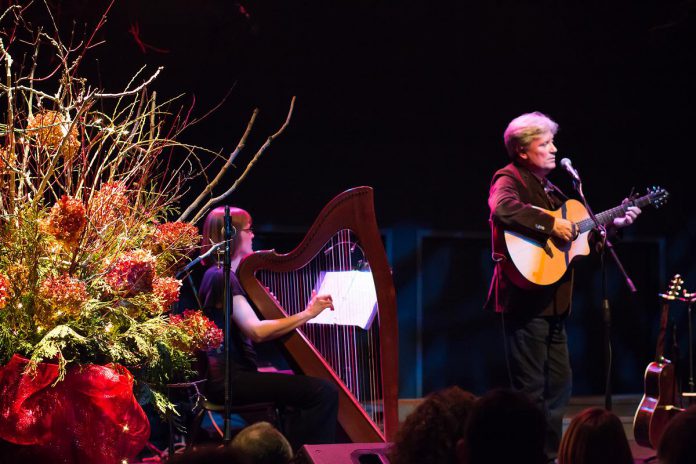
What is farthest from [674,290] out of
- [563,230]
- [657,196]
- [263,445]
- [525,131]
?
[263,445]

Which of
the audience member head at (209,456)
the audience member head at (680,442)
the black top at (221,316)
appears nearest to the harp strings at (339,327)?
the black top at (221,316)

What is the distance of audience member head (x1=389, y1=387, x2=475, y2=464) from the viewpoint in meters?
1.86

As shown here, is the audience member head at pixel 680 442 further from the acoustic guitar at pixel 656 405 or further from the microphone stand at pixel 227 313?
the acoustic guitar at pixel 656 405

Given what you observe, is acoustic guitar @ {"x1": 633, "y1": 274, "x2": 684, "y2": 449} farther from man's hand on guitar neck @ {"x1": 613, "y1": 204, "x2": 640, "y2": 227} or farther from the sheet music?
the sheet music

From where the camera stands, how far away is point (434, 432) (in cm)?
188

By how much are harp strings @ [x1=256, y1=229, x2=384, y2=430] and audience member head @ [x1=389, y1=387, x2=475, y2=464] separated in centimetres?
197

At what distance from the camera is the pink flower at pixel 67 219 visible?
7.16 ft

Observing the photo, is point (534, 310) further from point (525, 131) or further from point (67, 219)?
point (67, 219)

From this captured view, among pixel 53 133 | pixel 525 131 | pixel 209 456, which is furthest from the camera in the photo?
pixel 525 131

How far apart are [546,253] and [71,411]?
2.58 m

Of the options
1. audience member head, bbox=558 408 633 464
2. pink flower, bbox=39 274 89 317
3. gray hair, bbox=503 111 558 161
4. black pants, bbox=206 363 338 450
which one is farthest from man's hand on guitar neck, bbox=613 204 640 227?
pink flower, bbox=39 274 89 317

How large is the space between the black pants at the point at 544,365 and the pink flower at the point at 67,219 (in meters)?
2.47

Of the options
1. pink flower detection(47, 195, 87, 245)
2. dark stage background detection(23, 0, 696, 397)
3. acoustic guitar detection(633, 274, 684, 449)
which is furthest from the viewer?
dark stage background detection(23, 0, 696, 397)

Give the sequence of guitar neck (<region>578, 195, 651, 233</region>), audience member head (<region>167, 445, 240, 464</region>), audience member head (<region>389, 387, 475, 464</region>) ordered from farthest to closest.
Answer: guitar neck (<region>578, 195, 651, 233</region>) → audience member head (<region>389, 387, 475, 464</region>) → audience member head (<region>167, 445, 240, 464</region>)
